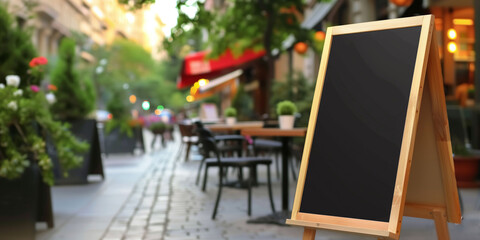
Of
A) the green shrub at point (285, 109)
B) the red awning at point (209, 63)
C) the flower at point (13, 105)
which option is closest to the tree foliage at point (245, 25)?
the red awning at point (209, 63)

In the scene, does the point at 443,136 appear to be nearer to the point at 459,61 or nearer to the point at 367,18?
the point at 459,61

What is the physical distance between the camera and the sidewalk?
548 centimetres

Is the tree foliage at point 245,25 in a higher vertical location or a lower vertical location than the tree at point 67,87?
higher

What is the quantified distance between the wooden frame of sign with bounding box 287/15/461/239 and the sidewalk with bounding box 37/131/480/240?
1749 millimetres

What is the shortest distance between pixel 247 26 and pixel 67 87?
17.1 feet

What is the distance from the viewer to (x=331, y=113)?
133 inches

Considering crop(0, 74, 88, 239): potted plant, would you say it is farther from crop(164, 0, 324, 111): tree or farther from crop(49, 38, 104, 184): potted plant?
crop(164, 0, 324, 111): tree

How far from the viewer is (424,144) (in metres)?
3.56

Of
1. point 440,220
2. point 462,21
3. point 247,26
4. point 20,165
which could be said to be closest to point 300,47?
point 247,26

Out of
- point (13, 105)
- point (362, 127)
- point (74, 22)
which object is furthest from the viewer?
point (74, 22)

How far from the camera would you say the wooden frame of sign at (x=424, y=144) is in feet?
10.3

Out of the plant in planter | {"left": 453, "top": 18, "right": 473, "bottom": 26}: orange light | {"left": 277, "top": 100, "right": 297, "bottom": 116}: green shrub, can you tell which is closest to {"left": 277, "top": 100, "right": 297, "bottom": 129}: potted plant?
{"left": 277, "top": 100, "right": 297, "bottom": 116}: green shrub

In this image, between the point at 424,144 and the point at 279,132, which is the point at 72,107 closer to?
the point at 279,132

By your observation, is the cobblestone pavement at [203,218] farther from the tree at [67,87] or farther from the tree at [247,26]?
the tree at [247,26]
